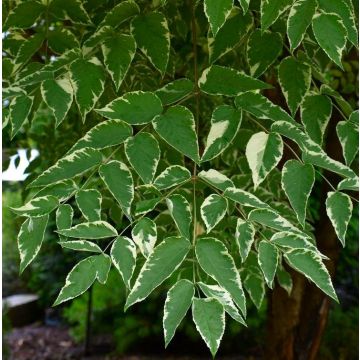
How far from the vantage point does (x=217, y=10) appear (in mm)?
672

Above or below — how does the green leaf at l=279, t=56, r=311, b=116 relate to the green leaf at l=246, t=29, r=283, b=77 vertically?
below

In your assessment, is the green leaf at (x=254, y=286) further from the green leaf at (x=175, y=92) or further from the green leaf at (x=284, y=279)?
the green leaf at (x=175, y=92)

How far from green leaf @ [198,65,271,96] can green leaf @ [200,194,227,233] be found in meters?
0.15

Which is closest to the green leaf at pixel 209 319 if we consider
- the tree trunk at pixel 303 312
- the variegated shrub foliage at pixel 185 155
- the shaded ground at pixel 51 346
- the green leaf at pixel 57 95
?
the variegated shrub foliage at pixel 185 155

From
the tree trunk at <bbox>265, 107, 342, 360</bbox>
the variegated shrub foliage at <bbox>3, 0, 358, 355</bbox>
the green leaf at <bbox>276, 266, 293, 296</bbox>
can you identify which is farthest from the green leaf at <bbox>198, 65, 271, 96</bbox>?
the tree trunk at <bbox>265, 107, 342, 360</bbox>

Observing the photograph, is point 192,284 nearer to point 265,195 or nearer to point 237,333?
point 265,195

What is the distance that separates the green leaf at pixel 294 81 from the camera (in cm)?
91

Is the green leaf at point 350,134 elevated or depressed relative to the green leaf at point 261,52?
depressed

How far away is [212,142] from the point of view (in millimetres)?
758

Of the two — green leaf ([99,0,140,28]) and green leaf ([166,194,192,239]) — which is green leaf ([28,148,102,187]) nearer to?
green leaf ([166,194,192,239])

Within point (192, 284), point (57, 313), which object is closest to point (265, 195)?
point (192, 284)

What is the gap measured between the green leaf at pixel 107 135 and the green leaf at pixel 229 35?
0.75 ft

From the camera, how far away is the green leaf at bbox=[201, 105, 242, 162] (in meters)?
0.76

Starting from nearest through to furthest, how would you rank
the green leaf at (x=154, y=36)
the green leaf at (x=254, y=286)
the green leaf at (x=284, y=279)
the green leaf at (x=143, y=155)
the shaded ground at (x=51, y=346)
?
the green leaf at (x=143, y=155) < the green leaf at (x=154, y=36) < the green leaf at (x=254, y=286) < the green leaf at (x=284, y=279) < the shaded ground at (x=51, y=346)
